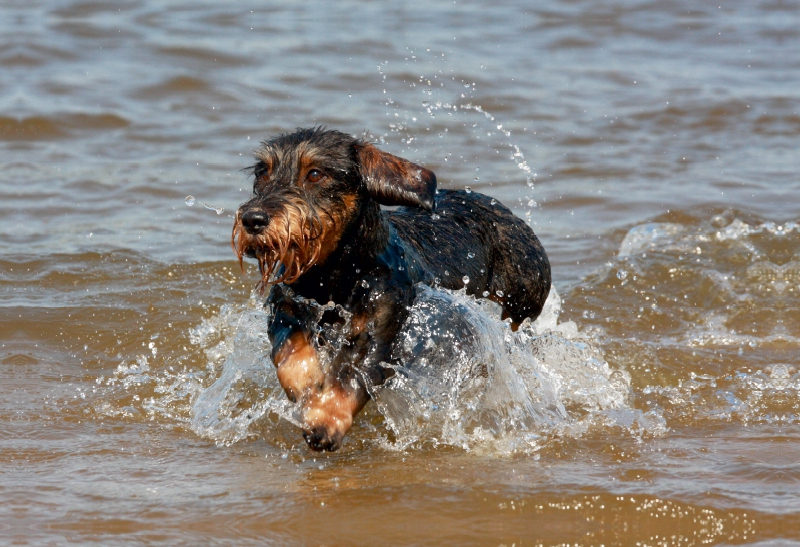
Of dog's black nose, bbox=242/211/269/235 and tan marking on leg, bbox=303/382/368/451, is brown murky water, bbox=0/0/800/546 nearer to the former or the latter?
tan marking on leg, bbox=303/382/368/451

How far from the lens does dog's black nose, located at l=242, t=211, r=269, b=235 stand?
508cm

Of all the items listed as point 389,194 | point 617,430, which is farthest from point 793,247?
point 389,194

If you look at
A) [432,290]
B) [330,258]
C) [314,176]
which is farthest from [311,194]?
[432,290]

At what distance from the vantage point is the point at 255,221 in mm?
5094

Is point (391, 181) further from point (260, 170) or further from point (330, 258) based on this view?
point (260, 170)

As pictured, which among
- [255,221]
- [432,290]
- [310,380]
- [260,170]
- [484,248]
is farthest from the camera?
[484,248]

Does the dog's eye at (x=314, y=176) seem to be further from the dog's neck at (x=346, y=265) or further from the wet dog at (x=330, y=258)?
the dog's neck at (x=346, y=265)

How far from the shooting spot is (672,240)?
1031 centimetres

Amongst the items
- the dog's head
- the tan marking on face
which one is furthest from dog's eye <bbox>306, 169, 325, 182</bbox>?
the tan marking on face

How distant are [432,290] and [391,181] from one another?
805 mm

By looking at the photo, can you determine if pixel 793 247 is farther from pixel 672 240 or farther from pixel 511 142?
pixel 511 142

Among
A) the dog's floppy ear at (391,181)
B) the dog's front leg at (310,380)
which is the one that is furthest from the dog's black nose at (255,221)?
the dog's floppy ear at (391,181)

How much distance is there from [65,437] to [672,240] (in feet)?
21.2

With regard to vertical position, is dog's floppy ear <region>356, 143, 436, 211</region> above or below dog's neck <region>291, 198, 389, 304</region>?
above
